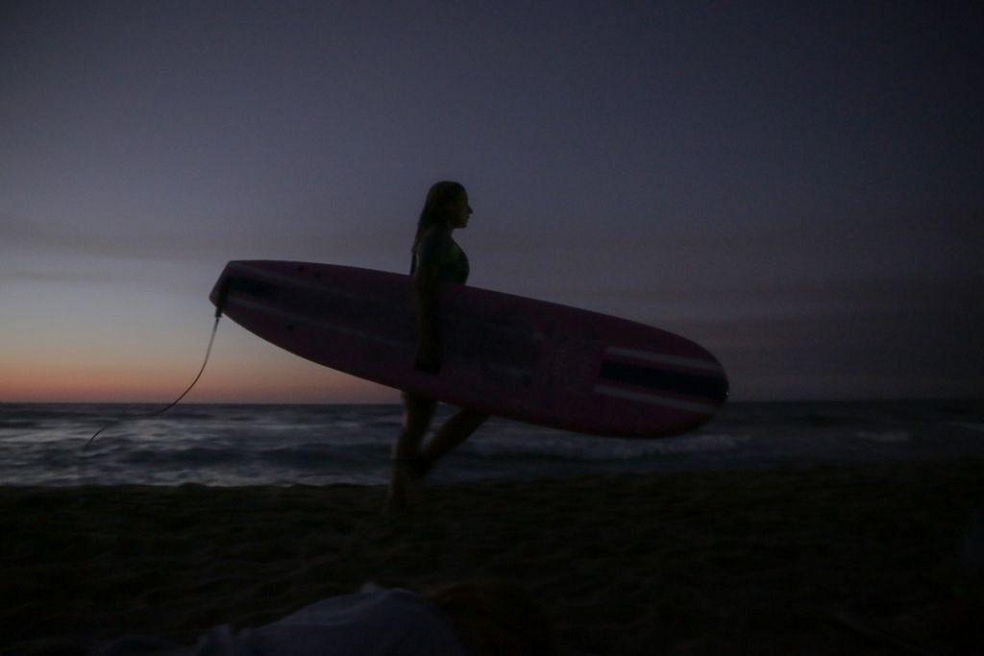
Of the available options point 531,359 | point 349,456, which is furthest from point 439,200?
point 349,456

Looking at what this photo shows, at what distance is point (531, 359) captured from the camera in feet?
9.67

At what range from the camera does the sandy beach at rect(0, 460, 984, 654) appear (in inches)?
57.5

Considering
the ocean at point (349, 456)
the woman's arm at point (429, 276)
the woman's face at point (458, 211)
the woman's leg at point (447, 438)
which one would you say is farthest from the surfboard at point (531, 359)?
the ocean at point (349, 456)

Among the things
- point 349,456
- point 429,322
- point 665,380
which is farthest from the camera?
point 349,456

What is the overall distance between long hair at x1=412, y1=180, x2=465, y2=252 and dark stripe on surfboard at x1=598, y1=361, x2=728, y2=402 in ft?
3.53

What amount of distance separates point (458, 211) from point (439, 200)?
0.09m

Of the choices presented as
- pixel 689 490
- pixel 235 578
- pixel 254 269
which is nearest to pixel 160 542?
pixel 235 578

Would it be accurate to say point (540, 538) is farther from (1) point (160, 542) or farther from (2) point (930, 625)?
(1) point (160, 542)

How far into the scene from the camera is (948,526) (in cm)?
238

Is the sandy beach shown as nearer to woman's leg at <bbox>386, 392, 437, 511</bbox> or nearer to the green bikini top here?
woman's leg at <bbox>386, 392, 437, 511</bbox>

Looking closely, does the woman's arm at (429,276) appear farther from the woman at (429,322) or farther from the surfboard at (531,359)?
the surfboard at (531,359)

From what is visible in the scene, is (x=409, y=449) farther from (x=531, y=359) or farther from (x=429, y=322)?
(x=531, y=359)

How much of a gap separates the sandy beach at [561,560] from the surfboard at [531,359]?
0.46m

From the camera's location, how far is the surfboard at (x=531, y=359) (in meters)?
2.80
